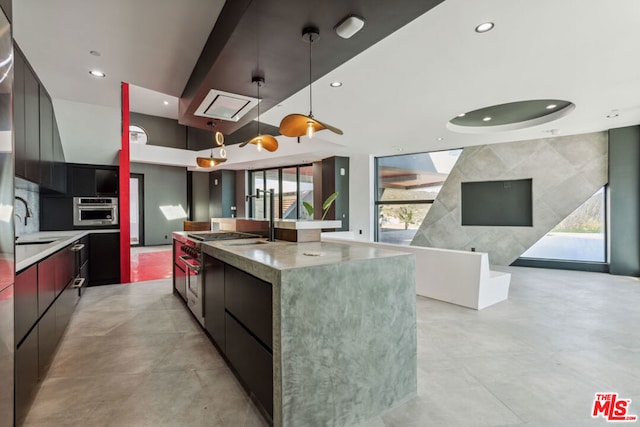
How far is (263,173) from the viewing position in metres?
10.4

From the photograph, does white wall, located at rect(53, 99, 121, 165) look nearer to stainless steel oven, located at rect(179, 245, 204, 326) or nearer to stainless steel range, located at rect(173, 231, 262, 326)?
stainless steel range, located at rect(173, 231, 262, 326)

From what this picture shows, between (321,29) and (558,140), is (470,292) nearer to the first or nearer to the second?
(321,29)

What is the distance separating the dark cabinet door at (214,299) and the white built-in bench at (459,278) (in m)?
1.51

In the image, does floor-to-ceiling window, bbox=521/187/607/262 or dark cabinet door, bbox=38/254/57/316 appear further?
floor-to-ceiling window, bbox=521/187/607/262

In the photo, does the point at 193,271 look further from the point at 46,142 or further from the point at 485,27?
the point at 485,27

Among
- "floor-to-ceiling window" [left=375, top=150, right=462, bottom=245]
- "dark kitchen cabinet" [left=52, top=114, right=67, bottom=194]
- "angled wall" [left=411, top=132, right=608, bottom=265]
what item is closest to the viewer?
"dark kitchen cabinet" [left=52, top=114, right=67, bottom=194]

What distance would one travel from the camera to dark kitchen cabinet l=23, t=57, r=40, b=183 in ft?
9.08

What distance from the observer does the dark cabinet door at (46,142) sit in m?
3.36

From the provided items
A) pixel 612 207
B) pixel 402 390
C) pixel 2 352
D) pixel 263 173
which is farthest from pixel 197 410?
pixel 263 173

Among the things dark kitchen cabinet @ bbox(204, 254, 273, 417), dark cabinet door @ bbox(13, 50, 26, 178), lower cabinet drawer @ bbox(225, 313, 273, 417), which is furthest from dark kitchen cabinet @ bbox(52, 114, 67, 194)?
lower cabinet drawer @ bbox(225, 313, 273, 417)

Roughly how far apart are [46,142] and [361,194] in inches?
249

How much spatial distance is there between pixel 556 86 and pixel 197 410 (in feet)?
15.9

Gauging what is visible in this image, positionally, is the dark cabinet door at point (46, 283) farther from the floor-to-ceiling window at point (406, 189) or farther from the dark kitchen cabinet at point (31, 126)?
the floor-to-ceiling window at point (406, 189)

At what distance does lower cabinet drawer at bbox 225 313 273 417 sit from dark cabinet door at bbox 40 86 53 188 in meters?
3.01
